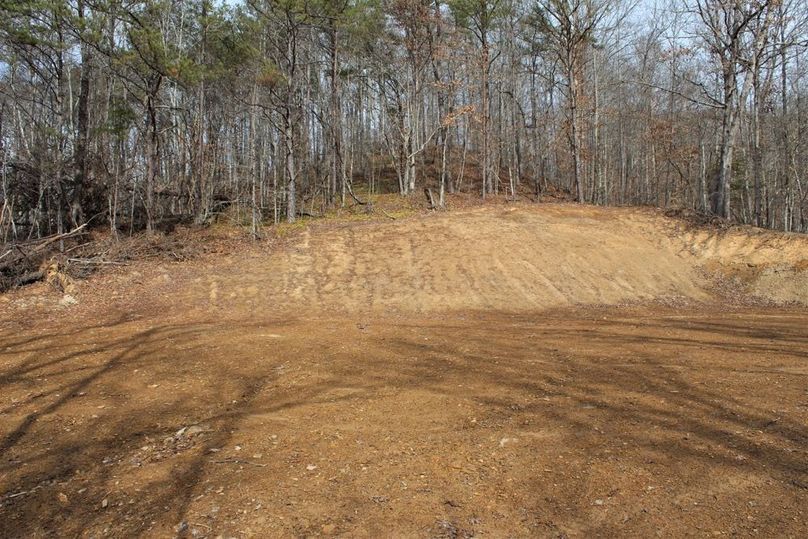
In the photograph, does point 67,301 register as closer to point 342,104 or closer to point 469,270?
point 469,270

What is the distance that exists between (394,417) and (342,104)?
2977cm

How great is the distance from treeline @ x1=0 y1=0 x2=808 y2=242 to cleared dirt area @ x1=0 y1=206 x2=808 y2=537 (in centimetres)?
902

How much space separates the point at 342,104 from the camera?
31875 millimetres

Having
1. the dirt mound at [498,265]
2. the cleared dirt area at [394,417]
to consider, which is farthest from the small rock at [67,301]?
the dirt mound at [498,265]

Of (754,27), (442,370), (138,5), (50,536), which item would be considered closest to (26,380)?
(50,536)

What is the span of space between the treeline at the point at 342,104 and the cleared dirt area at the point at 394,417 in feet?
29.6

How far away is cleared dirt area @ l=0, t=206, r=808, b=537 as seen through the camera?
3275mm

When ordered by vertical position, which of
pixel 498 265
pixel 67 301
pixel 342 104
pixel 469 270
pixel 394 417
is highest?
pixel 342 104

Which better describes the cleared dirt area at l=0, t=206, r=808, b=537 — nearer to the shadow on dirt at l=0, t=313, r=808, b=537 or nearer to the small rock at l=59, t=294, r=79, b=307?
the shadow on dirt at l=0, t=313, r=808, b=537

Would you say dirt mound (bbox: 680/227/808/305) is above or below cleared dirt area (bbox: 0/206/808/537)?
above

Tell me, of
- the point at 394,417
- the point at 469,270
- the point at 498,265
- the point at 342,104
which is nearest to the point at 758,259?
the point at 498,265

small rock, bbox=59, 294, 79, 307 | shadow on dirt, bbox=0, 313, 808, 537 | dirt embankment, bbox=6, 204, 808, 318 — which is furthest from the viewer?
dirt embankment, bbox=6, 204, 808, 318

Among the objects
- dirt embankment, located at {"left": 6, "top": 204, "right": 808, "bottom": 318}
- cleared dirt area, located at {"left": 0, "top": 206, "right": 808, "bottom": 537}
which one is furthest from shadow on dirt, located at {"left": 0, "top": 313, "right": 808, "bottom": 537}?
dirt embankment, located at {"left": 6, "top": 204, "right": 808, "bottom": 318}

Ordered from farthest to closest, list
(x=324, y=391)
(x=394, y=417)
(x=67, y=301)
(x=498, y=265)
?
1. (x=498, y=265)
2. (x=67, y=301)
3. (x=324, y=391)
4. (x=394, y=417)
